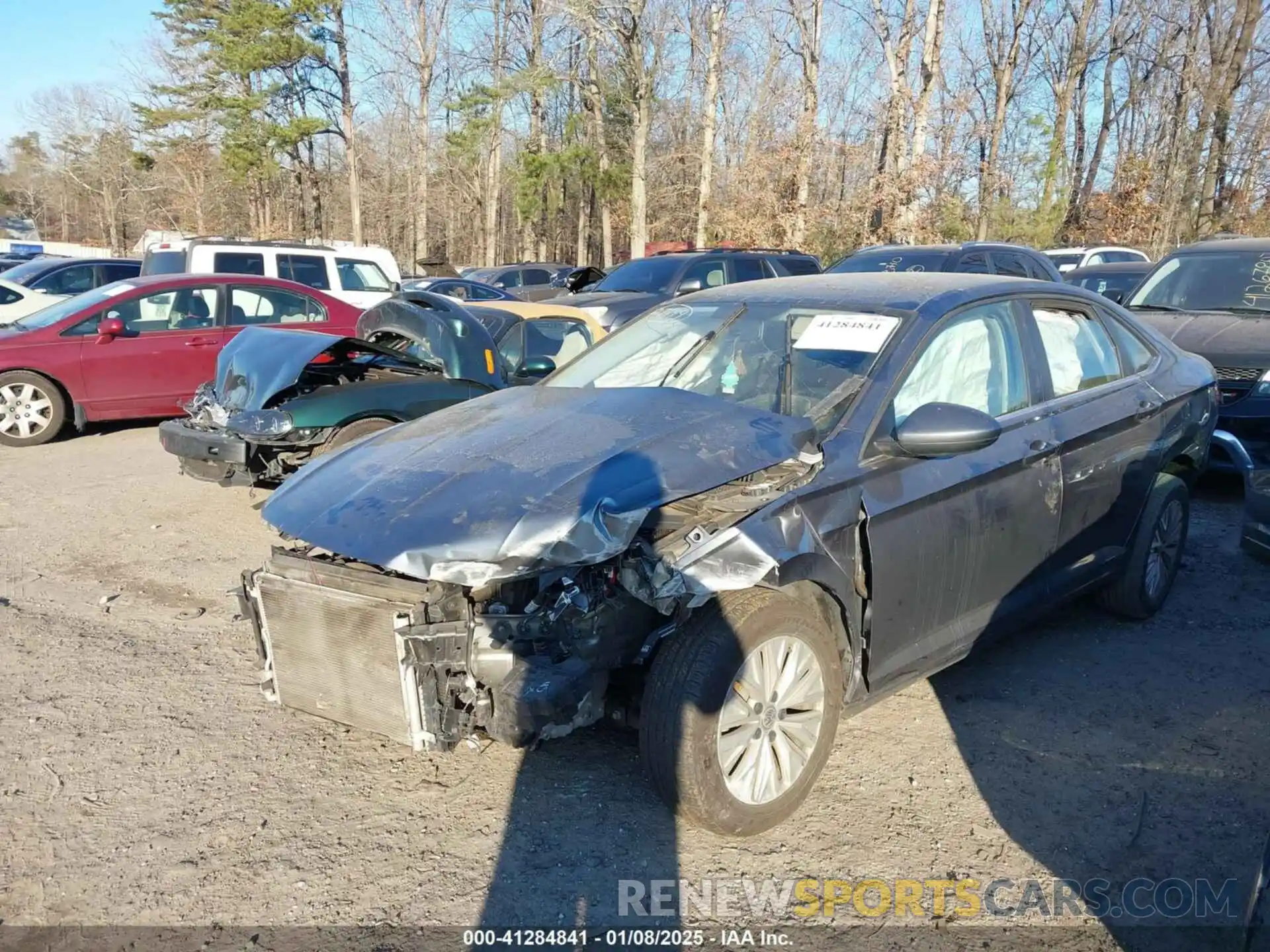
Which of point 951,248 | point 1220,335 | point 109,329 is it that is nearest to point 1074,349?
point 1220,335

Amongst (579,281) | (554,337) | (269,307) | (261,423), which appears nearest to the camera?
(261,423)

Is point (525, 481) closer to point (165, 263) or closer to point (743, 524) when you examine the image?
point (743, 524)

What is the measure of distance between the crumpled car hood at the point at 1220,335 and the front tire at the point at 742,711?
5177 mm

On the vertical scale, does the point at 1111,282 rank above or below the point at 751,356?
above

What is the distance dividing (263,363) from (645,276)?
6.76 meters

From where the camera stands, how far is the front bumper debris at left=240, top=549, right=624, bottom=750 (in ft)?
9.36

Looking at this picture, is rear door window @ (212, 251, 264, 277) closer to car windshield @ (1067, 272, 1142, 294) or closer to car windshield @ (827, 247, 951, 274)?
car windshield @ (827, 247, 951, 274)

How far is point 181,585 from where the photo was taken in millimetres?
5426

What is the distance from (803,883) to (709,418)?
1555mm

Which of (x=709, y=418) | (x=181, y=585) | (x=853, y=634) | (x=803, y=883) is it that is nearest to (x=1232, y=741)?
(x=853, y=634)

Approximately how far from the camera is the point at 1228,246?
875cm

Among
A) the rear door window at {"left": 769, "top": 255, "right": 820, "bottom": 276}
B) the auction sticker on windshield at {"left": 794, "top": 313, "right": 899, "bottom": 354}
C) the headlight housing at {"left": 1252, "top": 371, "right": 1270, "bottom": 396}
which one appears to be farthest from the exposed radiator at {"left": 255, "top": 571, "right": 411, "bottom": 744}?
the rear door window at {"left": 769, "top": 255, "right": 820, "bottom": 276}

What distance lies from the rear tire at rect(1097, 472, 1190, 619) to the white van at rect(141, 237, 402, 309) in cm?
1040

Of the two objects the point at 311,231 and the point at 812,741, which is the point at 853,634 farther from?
the point at 311,231
